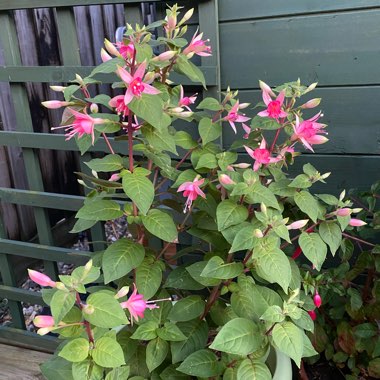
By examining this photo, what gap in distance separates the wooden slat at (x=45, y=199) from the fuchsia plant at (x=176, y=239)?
0.54 meters

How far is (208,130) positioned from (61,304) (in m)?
0.52

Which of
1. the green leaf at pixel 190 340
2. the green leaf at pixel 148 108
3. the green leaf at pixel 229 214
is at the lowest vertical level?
the green leaf at pixel 190 340

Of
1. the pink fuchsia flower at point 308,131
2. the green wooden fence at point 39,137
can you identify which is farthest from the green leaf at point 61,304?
the green wooden fence at point 39,137

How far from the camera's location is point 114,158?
36.7 inches

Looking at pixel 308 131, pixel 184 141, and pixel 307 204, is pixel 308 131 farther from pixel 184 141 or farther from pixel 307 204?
pixel 184 141

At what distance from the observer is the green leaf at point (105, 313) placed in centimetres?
70

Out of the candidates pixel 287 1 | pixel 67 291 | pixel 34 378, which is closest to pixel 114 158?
pixel 67 291

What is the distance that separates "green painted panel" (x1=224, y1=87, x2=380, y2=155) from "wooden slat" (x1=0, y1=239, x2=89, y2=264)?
Answer: 84cm

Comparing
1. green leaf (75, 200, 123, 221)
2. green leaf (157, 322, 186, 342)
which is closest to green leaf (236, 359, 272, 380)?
green leaf (157, 322, 186, 342)

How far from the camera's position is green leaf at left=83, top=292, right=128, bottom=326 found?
0.70 metres

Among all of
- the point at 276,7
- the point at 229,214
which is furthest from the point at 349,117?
the point at 229,214

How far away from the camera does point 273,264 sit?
798 mm

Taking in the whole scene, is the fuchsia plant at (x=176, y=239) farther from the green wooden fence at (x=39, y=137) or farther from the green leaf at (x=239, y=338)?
the green wooden fence at (x=39, y=137)

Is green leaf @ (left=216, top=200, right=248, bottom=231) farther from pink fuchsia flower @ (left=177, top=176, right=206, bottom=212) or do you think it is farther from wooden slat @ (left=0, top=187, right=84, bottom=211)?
wooden slat @ (left=0, top=187, right=84, bottom=211)
